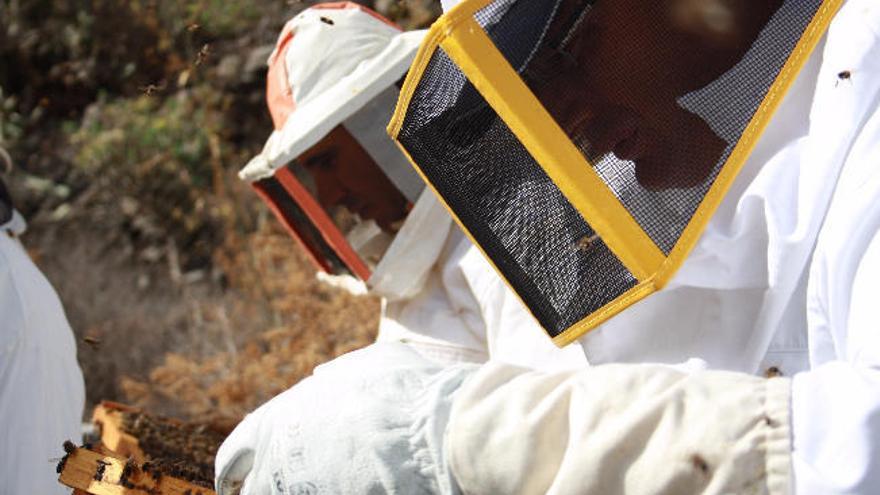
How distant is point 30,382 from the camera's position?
3.20 metres

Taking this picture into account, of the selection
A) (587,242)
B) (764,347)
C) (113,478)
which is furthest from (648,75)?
(113,478)

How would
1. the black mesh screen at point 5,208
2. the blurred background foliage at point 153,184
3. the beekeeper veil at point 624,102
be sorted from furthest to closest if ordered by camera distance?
the blurred background foliage at point 153,184, the black mesh screen at point 5,208, the beekeeper veil at point 624,102

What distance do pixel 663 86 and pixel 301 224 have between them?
81.1 inches

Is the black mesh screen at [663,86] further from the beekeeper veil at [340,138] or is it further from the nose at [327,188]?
the nose at [327,188]

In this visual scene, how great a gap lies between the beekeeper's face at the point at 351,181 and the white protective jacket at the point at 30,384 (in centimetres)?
95

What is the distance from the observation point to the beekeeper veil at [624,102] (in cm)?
199

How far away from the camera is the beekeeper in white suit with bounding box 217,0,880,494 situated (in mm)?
1354

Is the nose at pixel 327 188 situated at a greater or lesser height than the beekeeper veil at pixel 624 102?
greater

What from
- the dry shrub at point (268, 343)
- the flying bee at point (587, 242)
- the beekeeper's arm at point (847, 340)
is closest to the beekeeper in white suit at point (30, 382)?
the dry shrub at point (268, 343)

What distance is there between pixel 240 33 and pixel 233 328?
253 cm

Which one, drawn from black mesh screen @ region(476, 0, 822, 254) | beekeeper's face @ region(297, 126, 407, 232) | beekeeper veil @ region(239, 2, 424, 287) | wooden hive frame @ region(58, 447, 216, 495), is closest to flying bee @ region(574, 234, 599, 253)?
black mesh screen @ region(476, 0, 822, 254)

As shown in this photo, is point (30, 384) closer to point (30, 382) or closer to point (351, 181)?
point (30, 382)

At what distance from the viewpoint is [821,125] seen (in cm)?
198

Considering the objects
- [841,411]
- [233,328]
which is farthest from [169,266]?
[841,411]
